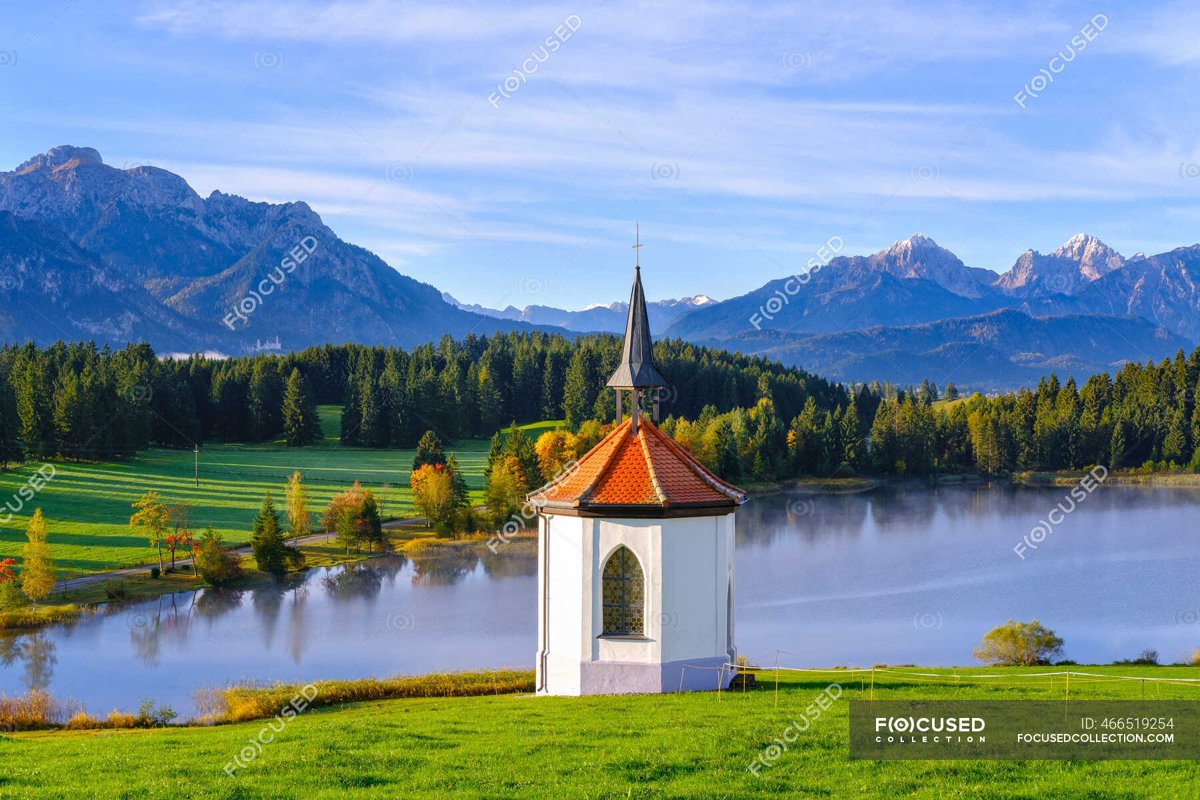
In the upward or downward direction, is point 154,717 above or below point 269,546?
below

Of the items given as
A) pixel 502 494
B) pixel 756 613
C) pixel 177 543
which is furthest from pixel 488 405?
pixel 756 613

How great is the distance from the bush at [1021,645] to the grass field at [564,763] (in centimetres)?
1120

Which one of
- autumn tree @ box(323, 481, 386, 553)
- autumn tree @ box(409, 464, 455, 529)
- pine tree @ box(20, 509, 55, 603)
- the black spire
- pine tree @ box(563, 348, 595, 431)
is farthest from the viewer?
pine tree @ box(563, 348, 595, 431)

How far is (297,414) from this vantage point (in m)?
98.4

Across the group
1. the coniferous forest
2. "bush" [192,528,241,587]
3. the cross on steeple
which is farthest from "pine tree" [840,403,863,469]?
the cross on steeple

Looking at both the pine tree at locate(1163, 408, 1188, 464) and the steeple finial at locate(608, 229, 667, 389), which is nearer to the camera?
the steeple finial at locate(608, 229, 667, 389)

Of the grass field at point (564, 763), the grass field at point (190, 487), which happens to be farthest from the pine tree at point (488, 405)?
the grass field at point (564, 763)

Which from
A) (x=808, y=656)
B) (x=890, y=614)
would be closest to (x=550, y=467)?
(x=890, y=614)

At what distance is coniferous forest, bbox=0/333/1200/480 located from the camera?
95062 mm

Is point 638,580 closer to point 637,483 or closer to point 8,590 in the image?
point 637,483

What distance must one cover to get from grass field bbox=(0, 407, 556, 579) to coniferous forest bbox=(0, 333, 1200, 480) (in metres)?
4.61

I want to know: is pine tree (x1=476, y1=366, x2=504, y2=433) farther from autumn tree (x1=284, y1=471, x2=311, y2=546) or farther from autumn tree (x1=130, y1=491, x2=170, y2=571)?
autumn tree (x1=130, y1=491, x2=170, y2=571)

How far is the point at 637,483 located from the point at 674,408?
9471 cm

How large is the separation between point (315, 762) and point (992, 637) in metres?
23.0
